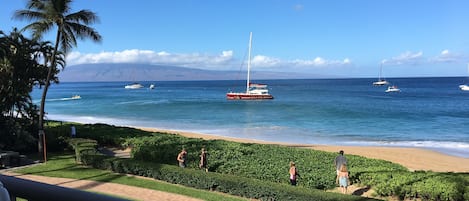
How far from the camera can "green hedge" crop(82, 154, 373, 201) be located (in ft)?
41.3

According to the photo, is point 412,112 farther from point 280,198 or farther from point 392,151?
point 280,198

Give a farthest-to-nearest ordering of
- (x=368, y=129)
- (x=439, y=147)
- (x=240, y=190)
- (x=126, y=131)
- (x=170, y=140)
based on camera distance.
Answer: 1. (x=368, y=129)
2. (x=439, y=147)
3. (x=126, y=131)
4. (x=170, y=140)
5. (x=240, y=190)

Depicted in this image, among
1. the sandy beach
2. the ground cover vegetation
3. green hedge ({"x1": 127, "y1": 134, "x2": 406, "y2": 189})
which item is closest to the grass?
the ground cover vegetation

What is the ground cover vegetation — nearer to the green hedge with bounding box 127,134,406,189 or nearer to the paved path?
→ the green hedge with bounding box 127,134,406,189

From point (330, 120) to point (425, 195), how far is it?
122ft

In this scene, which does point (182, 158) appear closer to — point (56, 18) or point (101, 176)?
point (101, 176)

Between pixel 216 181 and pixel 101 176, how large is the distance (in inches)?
194

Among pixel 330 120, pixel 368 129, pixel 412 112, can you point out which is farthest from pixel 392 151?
pixel 412 112

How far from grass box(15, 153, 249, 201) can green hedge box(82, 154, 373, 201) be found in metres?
0.29

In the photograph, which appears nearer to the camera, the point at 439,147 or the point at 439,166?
the point at 439,166

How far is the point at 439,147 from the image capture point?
1238 inches

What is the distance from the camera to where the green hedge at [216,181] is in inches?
496

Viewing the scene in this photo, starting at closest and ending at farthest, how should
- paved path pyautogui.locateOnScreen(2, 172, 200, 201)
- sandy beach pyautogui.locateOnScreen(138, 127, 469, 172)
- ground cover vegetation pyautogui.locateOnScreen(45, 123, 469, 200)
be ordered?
ground cover vegetation pyautogui.locateOnScreen(45, 123, 469, 200), paved path pyautogui.locateOnScreen(2, 172, 200, 201), sandy beach pyautogui.locateOnScreen(138, 127, 469, 172)

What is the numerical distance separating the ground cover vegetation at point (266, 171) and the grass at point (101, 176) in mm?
420
